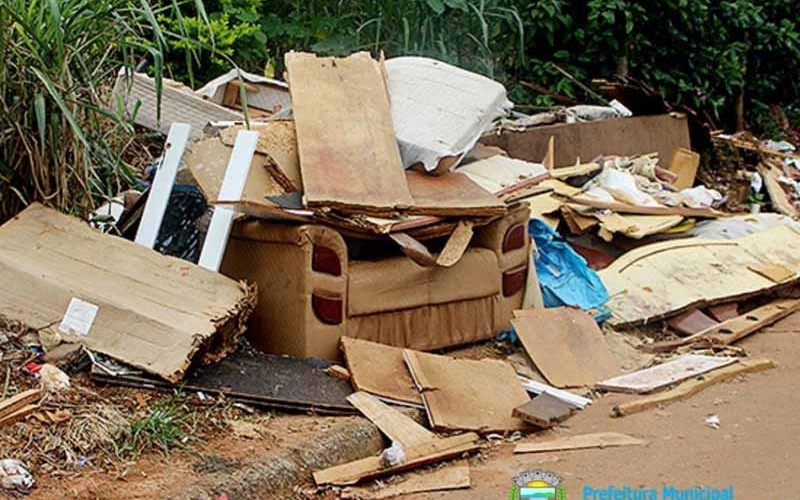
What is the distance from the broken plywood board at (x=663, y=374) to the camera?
5.64 metres

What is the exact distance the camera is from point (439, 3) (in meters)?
9.26

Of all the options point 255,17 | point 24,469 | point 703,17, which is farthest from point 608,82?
point 24,469

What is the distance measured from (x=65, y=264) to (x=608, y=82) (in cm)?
676

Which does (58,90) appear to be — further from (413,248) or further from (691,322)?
(691,322)

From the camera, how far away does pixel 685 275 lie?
723 centimetres

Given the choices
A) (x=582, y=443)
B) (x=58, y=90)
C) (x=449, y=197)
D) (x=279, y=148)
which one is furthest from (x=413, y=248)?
(x=58, y=90)

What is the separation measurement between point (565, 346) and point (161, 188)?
7.29 feet

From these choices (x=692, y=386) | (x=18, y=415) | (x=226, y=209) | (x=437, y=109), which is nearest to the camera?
(x=18, y=415)

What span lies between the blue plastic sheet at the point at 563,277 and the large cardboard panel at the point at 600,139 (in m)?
1.53

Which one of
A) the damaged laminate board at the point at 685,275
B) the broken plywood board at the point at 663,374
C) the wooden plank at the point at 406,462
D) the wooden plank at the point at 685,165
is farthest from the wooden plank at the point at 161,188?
the wooden plank at the point at 685,165

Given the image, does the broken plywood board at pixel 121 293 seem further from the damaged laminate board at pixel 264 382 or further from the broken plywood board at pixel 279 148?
the broken plywood board at pixel 279 148

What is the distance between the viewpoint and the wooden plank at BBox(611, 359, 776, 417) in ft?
17.5

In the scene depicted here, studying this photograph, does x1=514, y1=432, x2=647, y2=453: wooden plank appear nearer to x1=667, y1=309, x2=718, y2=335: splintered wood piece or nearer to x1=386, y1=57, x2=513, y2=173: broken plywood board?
x1=386, y1=57, x2=513, y2=173: broken plywood board

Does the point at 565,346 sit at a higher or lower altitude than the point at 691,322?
higher
